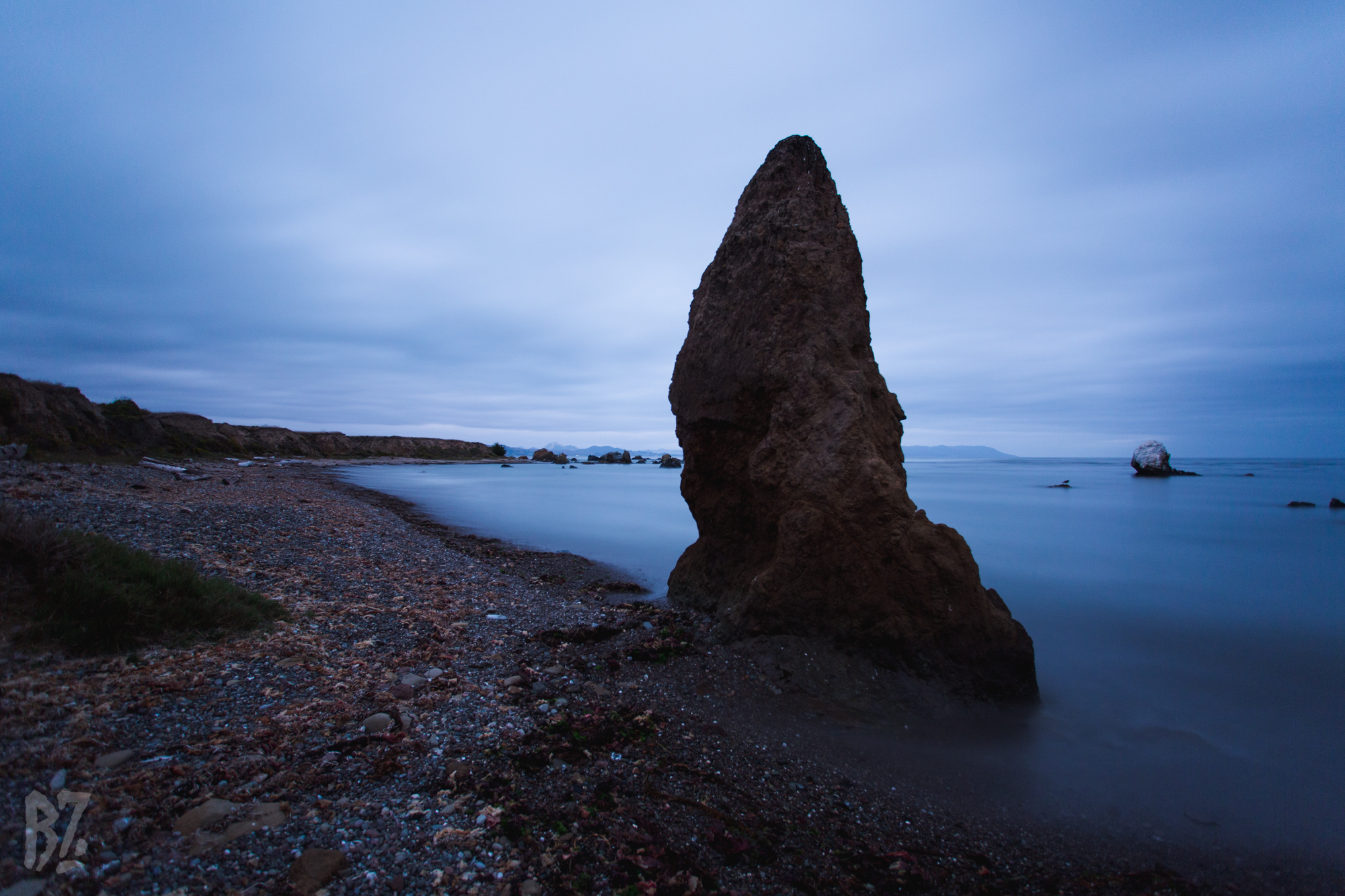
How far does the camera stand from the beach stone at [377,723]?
4152 mm

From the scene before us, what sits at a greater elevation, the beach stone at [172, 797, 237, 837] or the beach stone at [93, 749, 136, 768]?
the beach stone at [93, 749, 136, 768]

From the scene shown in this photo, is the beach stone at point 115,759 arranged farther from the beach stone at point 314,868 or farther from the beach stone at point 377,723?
the beach stone at point 314,868

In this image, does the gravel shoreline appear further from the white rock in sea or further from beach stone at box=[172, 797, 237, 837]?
the white rock in sea

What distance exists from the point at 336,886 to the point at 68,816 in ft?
4.57

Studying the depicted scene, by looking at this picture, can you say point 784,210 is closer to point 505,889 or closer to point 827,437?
point 827,437

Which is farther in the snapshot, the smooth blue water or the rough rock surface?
the rough rock surface

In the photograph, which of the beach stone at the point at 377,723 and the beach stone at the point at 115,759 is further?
the beach stone at the point at 377,723

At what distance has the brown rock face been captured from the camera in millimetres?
5883

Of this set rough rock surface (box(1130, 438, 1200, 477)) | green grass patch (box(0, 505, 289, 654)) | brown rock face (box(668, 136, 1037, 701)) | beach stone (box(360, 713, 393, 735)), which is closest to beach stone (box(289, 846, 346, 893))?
beach stone (box(360, 713, 393, 735))

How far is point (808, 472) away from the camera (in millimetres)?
6609

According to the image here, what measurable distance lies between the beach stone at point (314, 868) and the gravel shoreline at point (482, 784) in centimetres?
1

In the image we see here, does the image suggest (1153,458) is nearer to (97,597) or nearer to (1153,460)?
(1153,460)

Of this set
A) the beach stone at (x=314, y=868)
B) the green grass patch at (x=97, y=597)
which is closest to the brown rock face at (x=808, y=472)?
the beach stone at (x=314, y=868)

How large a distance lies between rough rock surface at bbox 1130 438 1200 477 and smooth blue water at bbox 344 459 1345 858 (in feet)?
103
